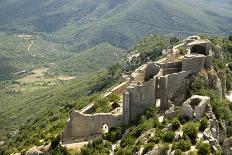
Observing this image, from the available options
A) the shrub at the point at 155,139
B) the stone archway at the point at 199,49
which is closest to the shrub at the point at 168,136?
the shrub at the point at 155,139

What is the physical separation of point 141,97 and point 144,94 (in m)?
0.40

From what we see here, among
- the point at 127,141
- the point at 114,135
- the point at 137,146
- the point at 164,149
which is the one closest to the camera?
the point at 164,149

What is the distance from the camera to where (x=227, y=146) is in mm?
47469

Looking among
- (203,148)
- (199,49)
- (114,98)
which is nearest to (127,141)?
(203,148)

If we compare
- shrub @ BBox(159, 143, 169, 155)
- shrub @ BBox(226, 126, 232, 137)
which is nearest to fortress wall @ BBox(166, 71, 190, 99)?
shrub @ BBox(226, 126, 232, 137)

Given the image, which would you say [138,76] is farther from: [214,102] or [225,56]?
→ [225,56]

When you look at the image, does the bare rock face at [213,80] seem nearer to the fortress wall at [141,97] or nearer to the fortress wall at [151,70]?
the fortress wall at [151,70]

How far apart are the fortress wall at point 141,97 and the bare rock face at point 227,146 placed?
26.1 ft

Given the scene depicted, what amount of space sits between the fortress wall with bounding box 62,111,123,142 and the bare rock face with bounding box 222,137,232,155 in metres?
10.4

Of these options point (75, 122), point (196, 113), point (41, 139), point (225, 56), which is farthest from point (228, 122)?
point (225, 56)

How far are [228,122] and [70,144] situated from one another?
50.4ft

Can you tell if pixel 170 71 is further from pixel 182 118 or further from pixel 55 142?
pixel 55 142

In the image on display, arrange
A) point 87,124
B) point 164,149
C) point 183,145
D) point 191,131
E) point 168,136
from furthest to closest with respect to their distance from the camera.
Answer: point 87,124 < point 168,136 < point 191,131 < point 164,149 < point 183,145

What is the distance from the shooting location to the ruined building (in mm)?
52250
